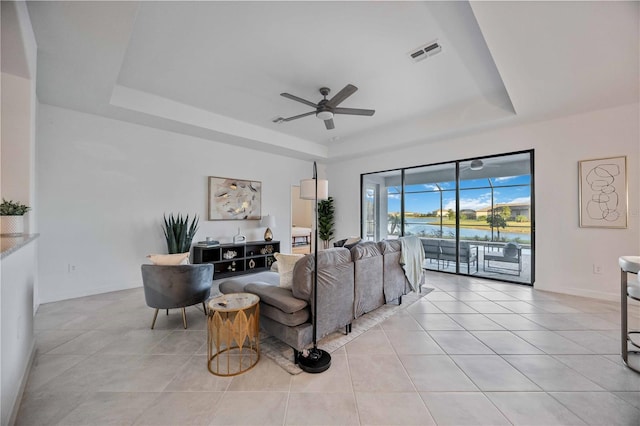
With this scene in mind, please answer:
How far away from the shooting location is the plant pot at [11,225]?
1918 mm

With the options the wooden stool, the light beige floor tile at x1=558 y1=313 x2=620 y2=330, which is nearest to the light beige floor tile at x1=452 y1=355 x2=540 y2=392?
the wooden stool

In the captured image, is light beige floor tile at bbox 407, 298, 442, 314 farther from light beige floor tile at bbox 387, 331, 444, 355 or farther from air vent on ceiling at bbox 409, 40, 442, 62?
air vent on ceiling at bbox 409, 40, 442, 62

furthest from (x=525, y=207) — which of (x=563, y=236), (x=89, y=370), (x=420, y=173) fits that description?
(x=89, y=370)

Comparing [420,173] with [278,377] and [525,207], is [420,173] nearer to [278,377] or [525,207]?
[525,207]

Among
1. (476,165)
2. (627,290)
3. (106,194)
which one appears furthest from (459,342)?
(106,194)

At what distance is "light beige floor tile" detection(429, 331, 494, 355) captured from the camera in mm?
2338

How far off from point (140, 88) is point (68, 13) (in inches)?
71.8

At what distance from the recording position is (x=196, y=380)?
192cm

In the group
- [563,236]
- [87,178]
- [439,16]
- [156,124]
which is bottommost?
[563,236]

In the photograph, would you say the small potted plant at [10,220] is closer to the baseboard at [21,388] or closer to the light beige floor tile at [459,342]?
the baseboard at [21,388]

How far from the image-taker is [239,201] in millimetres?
5668

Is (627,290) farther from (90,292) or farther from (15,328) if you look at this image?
(90,292)

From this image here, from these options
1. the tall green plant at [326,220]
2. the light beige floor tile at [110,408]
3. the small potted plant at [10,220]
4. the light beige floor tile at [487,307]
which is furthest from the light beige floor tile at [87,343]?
the tall green plant at [326,220]

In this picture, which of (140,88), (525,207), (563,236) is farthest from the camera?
(525,207)
